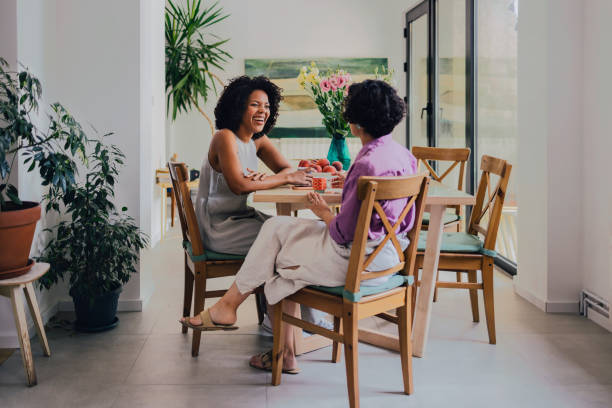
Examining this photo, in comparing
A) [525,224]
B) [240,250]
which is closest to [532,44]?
[525,224]

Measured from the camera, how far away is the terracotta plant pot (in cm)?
249

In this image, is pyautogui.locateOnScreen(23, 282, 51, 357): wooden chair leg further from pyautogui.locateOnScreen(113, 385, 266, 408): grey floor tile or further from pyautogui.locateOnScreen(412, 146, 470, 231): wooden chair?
pyautogui.locateOnScreen(412, 146, 470, 231): wooden chair

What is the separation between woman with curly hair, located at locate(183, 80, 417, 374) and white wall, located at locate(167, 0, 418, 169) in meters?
5.46

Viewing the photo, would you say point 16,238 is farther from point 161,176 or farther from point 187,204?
point 161,176

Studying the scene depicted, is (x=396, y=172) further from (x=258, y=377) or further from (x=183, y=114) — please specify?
(x=183, y=114)

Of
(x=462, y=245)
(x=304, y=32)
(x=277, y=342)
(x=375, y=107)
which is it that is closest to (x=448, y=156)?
(x=462, y=245)

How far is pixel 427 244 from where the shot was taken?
2875 millimetres

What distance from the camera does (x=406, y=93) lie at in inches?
288

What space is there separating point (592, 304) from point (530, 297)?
43 centimetres

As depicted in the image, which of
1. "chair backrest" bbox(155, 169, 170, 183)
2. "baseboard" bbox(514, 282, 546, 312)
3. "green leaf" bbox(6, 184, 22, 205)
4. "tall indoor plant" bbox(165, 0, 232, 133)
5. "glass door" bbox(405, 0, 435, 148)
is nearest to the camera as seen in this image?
"green leaf" bbox(6, 184, 22, 205)

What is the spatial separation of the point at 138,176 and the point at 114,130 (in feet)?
0.95

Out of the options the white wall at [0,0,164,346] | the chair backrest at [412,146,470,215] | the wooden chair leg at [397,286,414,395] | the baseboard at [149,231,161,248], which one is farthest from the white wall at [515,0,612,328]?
the baseboard at [149,231,161,248]

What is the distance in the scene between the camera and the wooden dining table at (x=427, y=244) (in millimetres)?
2699

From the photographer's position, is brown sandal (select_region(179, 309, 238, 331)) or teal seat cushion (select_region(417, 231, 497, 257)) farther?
teal seat cushion (select_region(417, 231, 497, 257))
